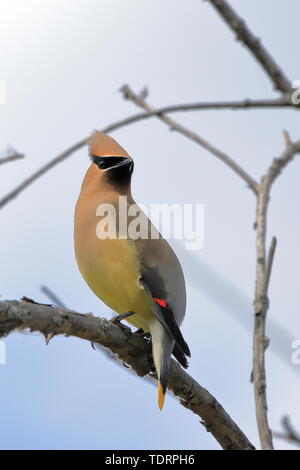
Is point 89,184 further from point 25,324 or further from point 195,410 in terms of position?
point 25,324

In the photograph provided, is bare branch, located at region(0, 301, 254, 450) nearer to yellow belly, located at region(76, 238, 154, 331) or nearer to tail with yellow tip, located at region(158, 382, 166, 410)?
tail with yellow tip, located at region(158, 382, 166, 410)

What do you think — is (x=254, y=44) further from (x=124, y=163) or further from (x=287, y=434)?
(x=124, y=163)

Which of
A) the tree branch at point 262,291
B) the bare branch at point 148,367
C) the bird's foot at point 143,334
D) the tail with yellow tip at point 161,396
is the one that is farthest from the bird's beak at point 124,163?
the tree branch at point 262,291

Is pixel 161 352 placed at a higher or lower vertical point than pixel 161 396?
higher

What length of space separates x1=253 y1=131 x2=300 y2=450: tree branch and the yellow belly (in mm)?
1352

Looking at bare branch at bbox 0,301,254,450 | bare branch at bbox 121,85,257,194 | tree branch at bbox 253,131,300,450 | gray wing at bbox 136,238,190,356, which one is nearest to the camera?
tree branch at bbox 253,131,300,450

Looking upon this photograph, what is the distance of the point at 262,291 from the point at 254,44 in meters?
0.79

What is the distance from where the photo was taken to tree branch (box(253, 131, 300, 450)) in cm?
204

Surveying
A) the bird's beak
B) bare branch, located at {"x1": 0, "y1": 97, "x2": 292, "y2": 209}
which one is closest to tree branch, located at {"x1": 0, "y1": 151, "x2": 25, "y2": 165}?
bare branch, located at {"x1": 0, "y1": 97, "x2": 292, "y2": 209}

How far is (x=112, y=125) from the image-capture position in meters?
2.32

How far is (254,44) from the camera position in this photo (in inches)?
65.7

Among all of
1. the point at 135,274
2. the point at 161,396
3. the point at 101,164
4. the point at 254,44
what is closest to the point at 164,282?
the point at 135,274
